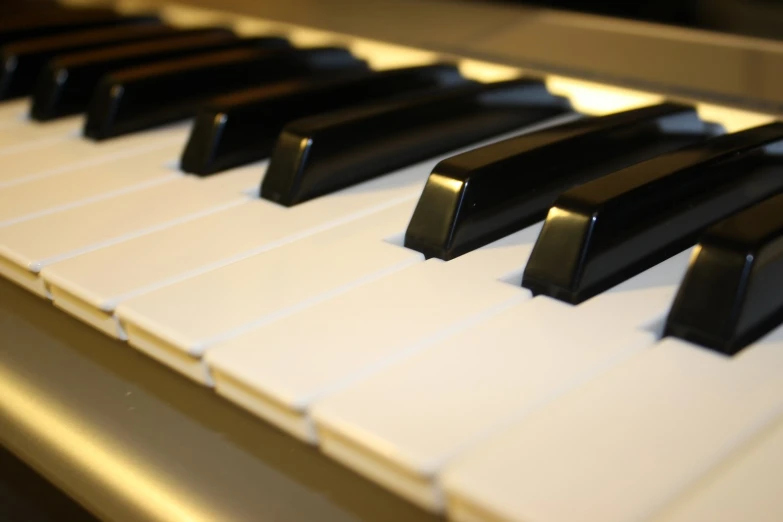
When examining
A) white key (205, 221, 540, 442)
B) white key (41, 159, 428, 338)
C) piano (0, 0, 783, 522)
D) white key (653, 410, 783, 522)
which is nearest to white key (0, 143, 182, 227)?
piano (0, 0, 783, 522)

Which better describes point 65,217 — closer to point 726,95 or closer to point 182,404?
point 182,404

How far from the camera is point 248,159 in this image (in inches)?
37.8

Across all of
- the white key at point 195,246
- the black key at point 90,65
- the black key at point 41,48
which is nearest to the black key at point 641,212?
the white key at point 195,246

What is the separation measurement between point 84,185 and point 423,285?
0.43m

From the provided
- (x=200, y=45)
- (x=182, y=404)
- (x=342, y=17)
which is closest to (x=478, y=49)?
(x=342, y=17)

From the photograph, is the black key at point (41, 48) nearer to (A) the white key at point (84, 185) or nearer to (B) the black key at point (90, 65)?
(B) the black key at point (90, 65)

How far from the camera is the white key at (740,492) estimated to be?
40 cm

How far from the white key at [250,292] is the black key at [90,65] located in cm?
57

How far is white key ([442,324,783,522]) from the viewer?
16.4 inches

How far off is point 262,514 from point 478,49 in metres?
0.63

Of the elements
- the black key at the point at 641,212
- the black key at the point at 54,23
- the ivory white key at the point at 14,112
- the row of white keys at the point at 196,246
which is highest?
the black key at the point at 641,212

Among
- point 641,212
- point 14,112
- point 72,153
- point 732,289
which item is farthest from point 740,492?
point 14,112

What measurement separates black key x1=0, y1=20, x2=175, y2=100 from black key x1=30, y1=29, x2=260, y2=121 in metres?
0.05

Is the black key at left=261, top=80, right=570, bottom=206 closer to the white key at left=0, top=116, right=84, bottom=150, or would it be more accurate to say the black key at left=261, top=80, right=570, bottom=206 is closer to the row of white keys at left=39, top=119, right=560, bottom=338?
the row of white keys at left=39, top=119, right=560, bottom=338
